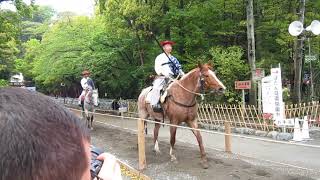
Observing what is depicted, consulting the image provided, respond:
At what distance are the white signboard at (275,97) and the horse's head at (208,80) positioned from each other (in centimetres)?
505

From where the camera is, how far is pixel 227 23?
19.5 metres

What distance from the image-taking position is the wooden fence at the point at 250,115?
47.3 ft

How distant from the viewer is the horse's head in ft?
30.2

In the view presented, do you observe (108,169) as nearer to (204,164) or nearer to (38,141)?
(38,141)

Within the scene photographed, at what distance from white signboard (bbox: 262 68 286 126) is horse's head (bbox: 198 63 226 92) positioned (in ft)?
16.6

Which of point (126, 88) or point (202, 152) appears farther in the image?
point (126, 88)

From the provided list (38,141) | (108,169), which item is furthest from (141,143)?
(38,141)

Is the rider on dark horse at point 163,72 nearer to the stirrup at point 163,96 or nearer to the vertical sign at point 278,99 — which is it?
the stirrup at point 163,96

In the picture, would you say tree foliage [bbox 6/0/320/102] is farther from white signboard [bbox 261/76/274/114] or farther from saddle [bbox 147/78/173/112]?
saddle [bbox 147/78/173/112]

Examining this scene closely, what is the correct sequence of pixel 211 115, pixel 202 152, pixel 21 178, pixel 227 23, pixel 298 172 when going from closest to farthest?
1. pixel 21 178
2. pixel 298 172
3. pixel 202 152
4. pixel 211 115
5. pixel 227 23

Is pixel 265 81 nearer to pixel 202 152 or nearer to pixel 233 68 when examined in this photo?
pixel 233 68

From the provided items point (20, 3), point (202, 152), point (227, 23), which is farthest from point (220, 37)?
point (202, 152)

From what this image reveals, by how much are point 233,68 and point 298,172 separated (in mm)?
9973

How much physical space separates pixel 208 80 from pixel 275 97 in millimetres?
5346
